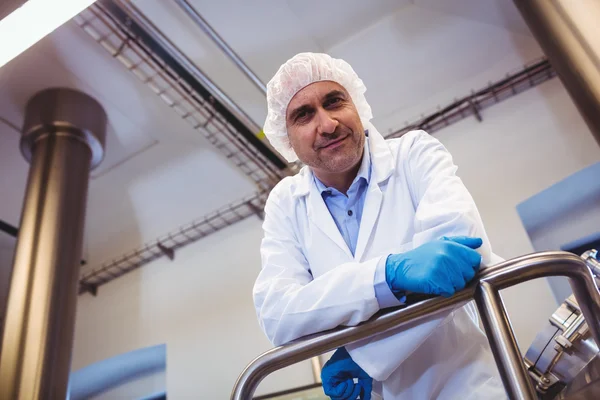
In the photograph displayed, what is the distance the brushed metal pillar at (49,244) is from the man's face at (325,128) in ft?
5.08

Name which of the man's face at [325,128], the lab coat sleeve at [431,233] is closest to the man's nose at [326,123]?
the man's face at [325,128]

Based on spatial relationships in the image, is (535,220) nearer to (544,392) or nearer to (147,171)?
(544,392)

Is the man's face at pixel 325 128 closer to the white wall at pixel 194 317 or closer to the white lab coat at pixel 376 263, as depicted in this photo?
the white lab coat at pixel 376 263

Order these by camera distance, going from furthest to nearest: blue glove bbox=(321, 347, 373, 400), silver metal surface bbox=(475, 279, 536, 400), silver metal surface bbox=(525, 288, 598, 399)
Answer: silver metal surface bbox=(525, 288, 598, 399)
blue glove bbox=(321, 347, 373, 400)
silver metal surface bbox=(475, 279, 536, 400)

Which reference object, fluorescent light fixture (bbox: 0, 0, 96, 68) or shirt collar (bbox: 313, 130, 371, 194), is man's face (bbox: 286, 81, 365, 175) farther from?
fluorescent light fixture (bbox: 0, 0, 96, 68)

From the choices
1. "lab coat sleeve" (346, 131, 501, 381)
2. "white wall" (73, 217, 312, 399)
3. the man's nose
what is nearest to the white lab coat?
"lab coat sleeve" (346, 131, 501, 381)

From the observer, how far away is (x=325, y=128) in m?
1.13

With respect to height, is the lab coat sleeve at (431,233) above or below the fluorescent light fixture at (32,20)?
below

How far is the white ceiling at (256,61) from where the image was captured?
8.35ft

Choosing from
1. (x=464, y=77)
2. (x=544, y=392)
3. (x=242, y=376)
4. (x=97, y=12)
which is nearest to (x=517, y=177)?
(x=464, y=77)

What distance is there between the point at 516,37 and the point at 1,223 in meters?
3.66

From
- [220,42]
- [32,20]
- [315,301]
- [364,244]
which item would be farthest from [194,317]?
[315,301]

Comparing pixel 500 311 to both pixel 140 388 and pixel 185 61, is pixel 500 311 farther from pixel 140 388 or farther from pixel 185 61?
pixel 140 388

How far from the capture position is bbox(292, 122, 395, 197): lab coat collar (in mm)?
1104
